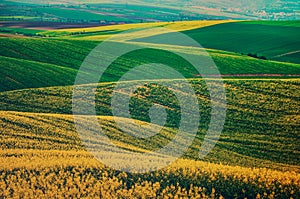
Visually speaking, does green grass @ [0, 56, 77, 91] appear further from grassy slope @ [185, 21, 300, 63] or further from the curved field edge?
grassy slope @ [185, 21, 300, 63]

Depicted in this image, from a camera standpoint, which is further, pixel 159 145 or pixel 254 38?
pixel 254 38

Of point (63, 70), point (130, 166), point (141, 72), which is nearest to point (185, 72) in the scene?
point (141, 72)

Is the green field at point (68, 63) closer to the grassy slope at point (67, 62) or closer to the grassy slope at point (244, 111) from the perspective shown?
the grassy slope at point (67, 62)


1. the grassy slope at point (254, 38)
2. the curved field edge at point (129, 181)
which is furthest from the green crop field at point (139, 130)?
the grassy slope at point (254, 38)

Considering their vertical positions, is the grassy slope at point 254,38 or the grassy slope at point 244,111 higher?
the grassy slope at point 254,38

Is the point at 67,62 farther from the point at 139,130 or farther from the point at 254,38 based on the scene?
the point at 254,38

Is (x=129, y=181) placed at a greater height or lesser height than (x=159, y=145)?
greater

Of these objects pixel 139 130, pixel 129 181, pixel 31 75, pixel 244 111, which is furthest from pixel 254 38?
pixel 129 181
